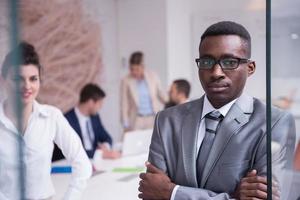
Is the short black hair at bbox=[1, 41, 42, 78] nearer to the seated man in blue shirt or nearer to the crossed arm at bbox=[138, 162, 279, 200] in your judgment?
the crossed arm at bbox=[138, 162, 279, 200]

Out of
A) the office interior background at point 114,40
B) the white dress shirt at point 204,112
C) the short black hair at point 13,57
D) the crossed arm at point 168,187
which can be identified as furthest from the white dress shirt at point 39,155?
the office interior background at point 114,40

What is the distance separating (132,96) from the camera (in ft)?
17.7

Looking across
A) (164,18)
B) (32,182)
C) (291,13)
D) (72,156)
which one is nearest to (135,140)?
(72,156)

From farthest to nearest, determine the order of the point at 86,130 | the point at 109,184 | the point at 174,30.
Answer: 1. the point at 174,30
2. the point at 86,130
3. the point at 109,184

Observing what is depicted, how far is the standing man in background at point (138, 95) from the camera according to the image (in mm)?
5246

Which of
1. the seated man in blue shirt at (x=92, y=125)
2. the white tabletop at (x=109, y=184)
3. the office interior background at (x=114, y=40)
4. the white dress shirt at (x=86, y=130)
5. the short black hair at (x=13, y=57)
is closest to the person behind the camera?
the short black hair at (x=13, y=57)

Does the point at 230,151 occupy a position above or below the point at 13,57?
below

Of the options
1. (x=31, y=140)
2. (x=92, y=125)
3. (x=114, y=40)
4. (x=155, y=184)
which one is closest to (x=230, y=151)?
(x=155, y=184)

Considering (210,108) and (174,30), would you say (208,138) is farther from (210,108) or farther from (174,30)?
(174,30)

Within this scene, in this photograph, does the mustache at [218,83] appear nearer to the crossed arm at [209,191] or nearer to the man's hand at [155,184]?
the crossed arm at [209,191]

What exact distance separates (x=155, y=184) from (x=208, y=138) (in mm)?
229

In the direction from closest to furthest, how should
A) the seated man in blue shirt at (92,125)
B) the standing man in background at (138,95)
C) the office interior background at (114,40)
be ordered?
the seated man in blue shirt at (92,125) → the office interior background at (114,40) → the standing man in background at (138,95)

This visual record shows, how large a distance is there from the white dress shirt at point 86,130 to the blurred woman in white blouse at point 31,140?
663 millimetres

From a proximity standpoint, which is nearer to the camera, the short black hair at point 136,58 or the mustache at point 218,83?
the mustache at point 218,83
